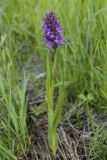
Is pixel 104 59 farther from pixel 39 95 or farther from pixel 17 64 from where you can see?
pixel 17 64

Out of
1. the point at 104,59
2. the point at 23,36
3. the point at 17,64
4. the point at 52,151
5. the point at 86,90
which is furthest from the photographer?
the point at 23,36

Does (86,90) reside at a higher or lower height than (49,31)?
lower

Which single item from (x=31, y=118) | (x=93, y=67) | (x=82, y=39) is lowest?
(x=31, y=118)

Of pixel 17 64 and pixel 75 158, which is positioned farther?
pixel 17 64

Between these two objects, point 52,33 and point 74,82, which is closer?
point 52,33

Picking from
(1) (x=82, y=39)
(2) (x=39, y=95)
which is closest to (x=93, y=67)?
(1) (x=82, y=39)

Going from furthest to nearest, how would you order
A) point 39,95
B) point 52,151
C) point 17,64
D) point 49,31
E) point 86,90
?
point 17,64, point 39,95, point 86,90, point 52,151, point 49,31

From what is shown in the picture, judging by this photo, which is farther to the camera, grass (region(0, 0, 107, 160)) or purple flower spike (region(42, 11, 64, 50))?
grass (region(0, 0, 107, 160))

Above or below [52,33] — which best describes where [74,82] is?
below
